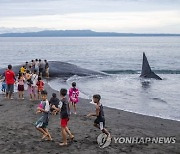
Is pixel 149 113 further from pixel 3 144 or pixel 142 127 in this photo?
pixel 3 144

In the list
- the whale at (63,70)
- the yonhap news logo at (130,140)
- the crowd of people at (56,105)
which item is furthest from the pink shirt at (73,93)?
the whale at (63,70)

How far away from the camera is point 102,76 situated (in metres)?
42.9

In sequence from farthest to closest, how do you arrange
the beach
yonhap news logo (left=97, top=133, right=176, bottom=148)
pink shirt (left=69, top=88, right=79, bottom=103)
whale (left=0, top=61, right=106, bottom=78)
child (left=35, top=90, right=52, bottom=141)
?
whale (left=0, top=61, right=106, bottom=78)
pink shirt (left=69, top=88, right=79, bottom=103)
yonhap news logo (left=97, top=133, right=176, bottom=148)
child (left=35, top=90, right=52, bottom=141)
the beach

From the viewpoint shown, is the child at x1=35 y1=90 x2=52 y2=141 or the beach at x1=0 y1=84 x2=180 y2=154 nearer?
the beach at x1=0 y1=84 x2=180 y2=154

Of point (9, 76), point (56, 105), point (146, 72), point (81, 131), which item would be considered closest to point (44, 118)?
point (81, 131)

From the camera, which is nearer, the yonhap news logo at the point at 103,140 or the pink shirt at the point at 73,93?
the yonhap news logo at the point at 103,140

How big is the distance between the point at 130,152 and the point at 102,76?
102 ft

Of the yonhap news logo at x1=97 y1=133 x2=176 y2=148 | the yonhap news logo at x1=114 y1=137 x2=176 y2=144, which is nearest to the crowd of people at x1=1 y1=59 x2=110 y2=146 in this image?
the yonhap news logo at x1=97 y1=133 x2=176 y2=148

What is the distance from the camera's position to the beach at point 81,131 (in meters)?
12.1

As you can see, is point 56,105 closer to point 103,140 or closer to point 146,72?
point 103,140

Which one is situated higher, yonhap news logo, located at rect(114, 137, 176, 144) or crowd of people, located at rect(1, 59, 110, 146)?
crowd of people, located at rect(1, 59, 110, 146)

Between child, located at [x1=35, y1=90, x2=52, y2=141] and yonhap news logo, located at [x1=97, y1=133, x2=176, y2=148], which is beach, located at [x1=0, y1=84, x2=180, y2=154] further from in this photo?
child, located at [x1=35, y1=90, x2=52, y2=141]

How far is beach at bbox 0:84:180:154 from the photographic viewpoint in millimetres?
12117

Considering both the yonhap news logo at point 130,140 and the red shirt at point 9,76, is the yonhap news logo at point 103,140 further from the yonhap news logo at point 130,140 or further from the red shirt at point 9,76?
the red shirt at point 9,76
